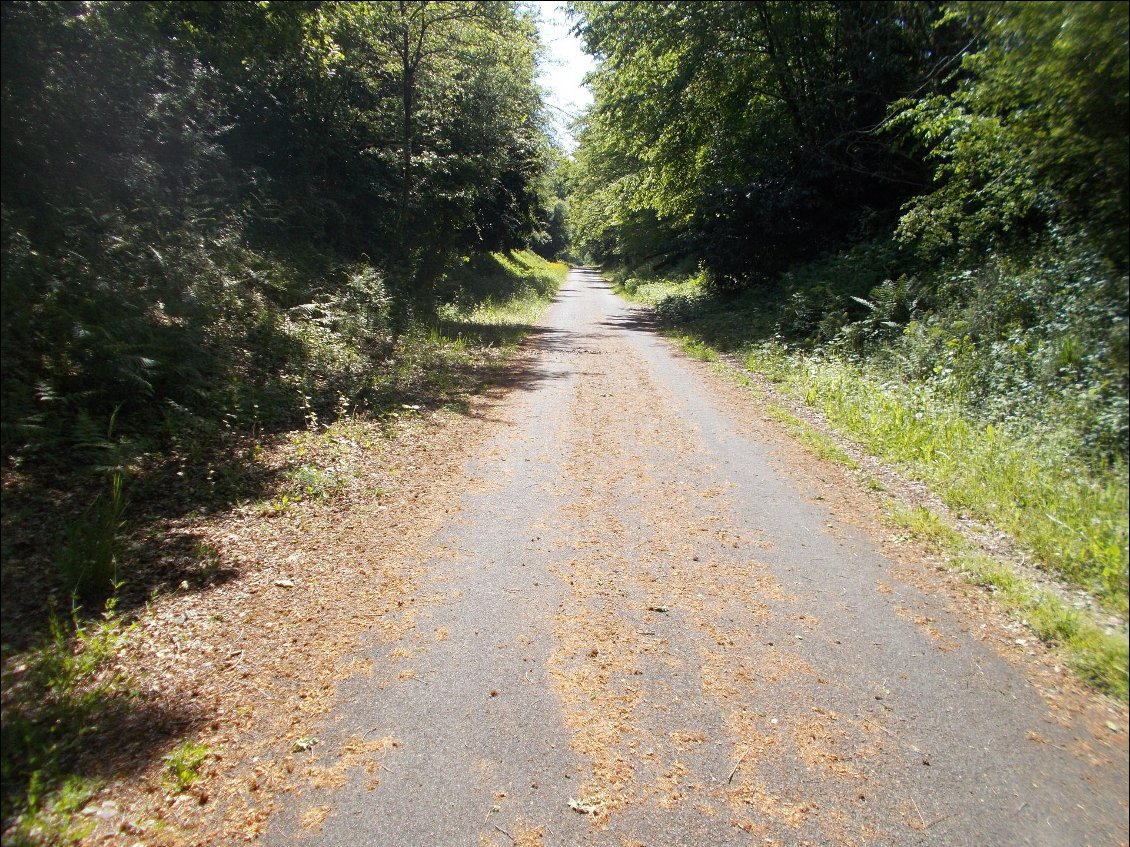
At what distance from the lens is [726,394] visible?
11.5 m

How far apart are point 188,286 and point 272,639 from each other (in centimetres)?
665

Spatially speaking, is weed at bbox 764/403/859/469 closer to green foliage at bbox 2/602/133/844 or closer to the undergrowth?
the undergrowth

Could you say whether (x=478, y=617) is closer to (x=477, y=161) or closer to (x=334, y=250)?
(x=334, y=250)

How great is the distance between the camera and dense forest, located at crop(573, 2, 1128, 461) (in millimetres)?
5301

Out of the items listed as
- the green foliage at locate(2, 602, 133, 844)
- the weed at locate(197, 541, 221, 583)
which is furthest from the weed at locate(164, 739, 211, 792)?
the weed at locate(197, 541, 221, 583)

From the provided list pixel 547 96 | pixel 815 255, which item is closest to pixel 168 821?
pixel 815 255

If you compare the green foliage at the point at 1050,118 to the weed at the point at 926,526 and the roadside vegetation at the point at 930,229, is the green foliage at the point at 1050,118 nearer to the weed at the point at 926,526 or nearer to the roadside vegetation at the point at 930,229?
the roadside vegetation at the point at 930,229

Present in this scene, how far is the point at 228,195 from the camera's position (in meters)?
13.0

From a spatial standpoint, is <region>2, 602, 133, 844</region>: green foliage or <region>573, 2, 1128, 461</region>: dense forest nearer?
<region>2, 602, 133, 844</region>: green foliage

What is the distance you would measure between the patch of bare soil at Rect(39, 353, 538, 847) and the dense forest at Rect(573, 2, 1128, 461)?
545 centimetres

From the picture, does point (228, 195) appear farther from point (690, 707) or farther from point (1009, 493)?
point (1009, 493)

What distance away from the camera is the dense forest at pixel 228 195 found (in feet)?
22.1

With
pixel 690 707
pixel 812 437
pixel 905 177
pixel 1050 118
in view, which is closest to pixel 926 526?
pixel 812 437

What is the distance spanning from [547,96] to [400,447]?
652 inches
